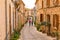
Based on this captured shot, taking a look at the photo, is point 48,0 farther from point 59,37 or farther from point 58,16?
point 59,37

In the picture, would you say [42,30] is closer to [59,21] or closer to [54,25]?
[54,25]

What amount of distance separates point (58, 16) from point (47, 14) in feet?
17.3

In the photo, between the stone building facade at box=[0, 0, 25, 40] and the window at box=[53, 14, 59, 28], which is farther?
the window at box=[53, 14, 59, 28]

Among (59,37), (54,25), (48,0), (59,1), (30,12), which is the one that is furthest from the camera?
(30,12)

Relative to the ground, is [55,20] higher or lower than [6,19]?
lower

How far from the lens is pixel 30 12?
95000mm

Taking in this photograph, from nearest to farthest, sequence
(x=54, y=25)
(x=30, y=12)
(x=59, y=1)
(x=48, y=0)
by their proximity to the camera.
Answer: (x=59, y=1), (x=54, y=25), (x=48, y=0), (x=30, y=12)

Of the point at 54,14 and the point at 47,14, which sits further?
the point at 47,14

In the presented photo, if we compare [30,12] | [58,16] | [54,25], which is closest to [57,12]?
[58,16]

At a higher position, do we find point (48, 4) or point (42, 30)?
point (48, 4)

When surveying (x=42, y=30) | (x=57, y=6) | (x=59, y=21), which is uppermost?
(x=57, y=6)

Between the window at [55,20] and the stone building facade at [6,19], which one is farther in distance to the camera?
the window at [55,20]

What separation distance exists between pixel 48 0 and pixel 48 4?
1.98 ft

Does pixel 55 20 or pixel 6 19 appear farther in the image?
pixel 55 20
